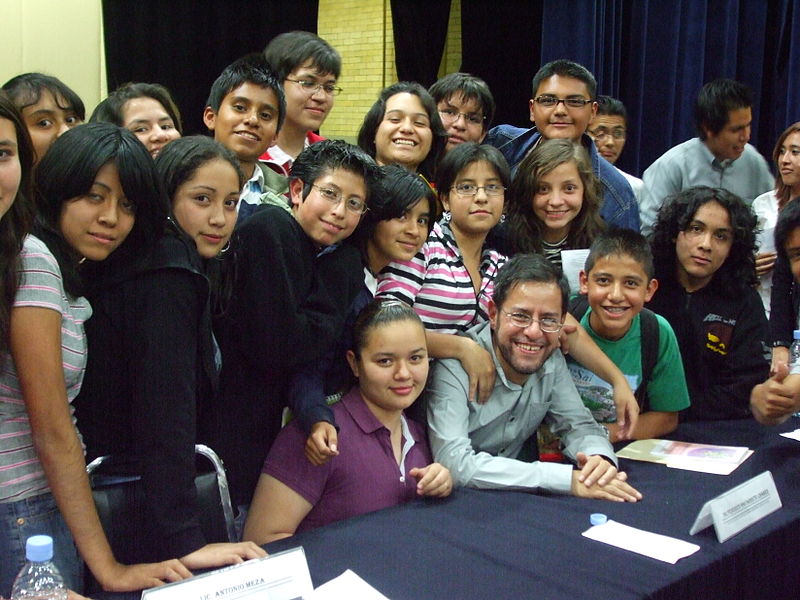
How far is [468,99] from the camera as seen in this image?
3291 millimetres

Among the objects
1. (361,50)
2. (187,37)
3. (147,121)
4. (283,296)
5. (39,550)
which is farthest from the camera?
(361,50)

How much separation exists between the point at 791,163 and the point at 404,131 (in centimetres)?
193

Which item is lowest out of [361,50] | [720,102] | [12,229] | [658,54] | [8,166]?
[12,229]

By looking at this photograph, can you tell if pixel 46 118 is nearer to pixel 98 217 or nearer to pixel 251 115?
pixel 251 115

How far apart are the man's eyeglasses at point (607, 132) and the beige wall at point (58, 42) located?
3.09 m

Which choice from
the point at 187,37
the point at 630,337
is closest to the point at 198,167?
the point at 630,337

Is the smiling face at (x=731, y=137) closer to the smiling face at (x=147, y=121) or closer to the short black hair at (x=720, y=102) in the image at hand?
the short black hair at (x=720, y=102)

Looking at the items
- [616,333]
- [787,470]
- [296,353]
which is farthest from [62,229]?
[787,470]

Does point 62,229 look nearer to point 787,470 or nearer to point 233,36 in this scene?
point 787,470

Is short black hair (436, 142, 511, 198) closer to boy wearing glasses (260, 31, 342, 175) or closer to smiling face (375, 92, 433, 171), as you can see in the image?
smiling face (375, 92, 433, 171)

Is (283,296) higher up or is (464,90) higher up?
(464,90)

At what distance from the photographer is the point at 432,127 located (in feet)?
9.56

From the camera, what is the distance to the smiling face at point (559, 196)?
2793mm

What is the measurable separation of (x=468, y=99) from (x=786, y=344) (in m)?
1.60
